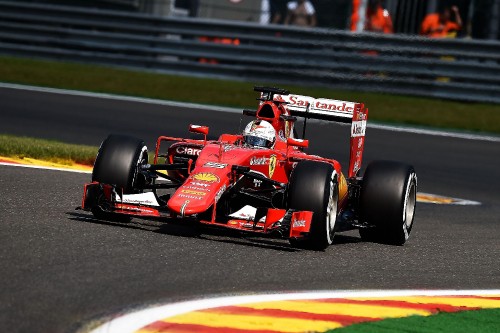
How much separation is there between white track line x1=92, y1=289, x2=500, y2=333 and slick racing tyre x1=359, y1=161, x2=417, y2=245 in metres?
1.68

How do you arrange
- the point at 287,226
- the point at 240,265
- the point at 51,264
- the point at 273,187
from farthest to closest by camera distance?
the point at 273,187, the point at 287,226, the point at 240,265, the point at 51,264

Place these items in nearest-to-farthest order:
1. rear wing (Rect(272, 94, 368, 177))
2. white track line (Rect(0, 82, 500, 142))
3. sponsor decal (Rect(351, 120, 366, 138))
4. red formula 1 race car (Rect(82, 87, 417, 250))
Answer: red formula 1 race car (Rect(82, 87, 417, 250))
sponsor decal (Rect(351, 120, 366, 138))
rear wing (Rect(272, 94, 368, 177))
white track line (Rect(0, 82, 500, 142))

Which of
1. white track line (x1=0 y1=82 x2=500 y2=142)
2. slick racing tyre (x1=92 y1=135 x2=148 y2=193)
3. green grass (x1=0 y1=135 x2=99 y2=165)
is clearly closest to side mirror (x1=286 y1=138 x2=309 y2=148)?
slick racing tyre (x1=92 y1=135 x2=148 y2=193)

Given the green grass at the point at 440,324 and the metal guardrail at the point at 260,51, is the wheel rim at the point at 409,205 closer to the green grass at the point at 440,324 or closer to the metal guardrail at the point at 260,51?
the green grass at the point at 440,324

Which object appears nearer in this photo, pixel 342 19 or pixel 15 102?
pixel 15 102

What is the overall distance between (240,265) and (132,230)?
1.27 m

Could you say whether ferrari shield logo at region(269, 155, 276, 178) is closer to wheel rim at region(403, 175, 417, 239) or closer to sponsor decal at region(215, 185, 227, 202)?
sponsor decal at region(215, 185, 227, 202)

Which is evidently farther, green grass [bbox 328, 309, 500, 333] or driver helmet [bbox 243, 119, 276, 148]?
driver helmet [bbox 243, 119, 276, 148]

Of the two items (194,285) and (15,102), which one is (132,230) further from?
(15,102)

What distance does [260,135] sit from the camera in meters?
9.29


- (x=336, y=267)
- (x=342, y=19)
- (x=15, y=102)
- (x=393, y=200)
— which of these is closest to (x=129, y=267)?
(x=336, y=267)

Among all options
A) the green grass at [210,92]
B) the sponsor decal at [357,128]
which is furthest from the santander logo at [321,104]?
the green grass at [210,92]

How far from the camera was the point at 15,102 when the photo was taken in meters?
17.7

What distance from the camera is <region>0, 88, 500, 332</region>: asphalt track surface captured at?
579cm
